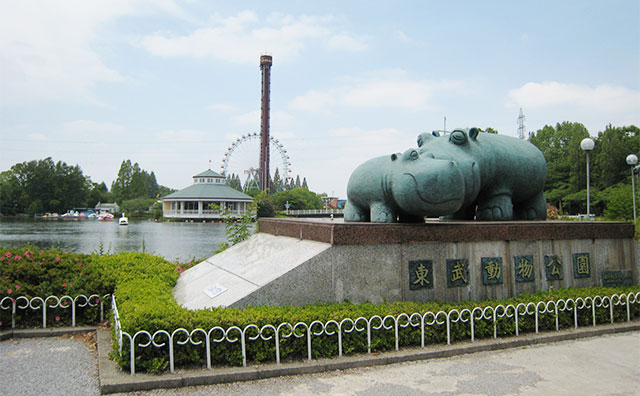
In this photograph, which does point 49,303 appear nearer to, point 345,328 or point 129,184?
point 345,328

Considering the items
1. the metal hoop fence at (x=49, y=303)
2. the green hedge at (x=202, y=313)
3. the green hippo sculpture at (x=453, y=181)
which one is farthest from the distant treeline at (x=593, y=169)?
the metal hoop fence at (x=49, y=303)

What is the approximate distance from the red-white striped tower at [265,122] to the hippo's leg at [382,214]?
55625 millimetres

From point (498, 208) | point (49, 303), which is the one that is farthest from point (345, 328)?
point (49, 303)

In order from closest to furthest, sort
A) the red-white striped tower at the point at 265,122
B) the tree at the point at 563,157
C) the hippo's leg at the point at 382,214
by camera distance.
Result: the hippo's leg at the point at 382,214 < the tree at the point at 563,157 < the red-white striped tower at the point at 265,122

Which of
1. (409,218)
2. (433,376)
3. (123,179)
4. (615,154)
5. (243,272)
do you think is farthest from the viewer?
(123,179)

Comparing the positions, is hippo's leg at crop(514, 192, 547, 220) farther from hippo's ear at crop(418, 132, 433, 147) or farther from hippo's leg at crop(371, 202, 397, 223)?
hippo's leg at crop(371, 202, 397, 223)

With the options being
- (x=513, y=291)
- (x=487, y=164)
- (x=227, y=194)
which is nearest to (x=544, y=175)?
(x=487, y=164)

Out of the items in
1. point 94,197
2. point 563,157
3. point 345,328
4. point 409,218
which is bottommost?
point 345,328

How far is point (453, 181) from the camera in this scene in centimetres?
533

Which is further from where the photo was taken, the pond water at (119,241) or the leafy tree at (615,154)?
→ the leafy tree at (615,154)

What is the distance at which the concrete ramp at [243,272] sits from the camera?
16.6 feet

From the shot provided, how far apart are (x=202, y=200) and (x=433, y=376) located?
58.6 metres

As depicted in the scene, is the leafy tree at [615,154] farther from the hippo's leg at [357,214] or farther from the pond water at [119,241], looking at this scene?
the hippo's leg at [357,214]

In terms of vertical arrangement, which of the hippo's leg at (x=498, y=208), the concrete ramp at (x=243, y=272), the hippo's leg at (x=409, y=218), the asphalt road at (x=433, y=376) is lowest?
the asphalt road at (x=433, y=376)
